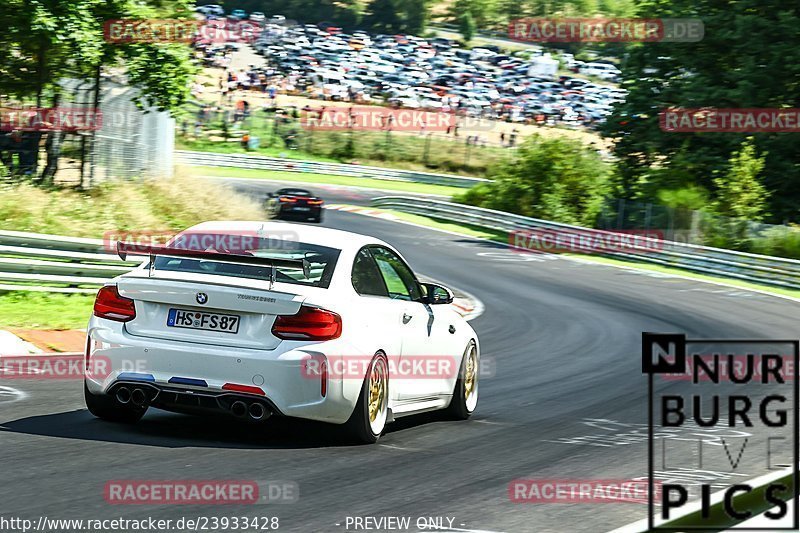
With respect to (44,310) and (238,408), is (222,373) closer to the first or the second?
(238,408)

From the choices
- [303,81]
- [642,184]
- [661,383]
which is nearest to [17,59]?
[661,383]

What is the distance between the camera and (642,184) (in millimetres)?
41594

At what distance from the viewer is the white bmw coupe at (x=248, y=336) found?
7.36m

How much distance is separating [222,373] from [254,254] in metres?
1.24

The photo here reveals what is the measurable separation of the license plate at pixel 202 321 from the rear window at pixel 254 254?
322mm

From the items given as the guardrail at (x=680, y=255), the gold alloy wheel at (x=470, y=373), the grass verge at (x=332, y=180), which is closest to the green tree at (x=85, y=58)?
the gold alloy wheel at (x=470, y=373)

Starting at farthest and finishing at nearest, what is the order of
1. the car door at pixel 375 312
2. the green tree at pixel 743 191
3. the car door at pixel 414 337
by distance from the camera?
1. the green tree at pixel 743 191
2. the car door at pixel 414 337
3. the car door at pixel 375 312

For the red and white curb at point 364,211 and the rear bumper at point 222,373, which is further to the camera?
the red and white curb at point 364,211

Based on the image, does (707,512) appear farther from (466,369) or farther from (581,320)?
(581,320)

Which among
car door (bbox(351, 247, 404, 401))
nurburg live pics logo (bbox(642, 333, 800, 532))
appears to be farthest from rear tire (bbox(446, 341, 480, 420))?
nurburg live pics logo (bbox(642, 333, 800, 532))

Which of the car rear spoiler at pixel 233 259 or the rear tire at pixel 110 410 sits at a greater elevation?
the car rear spoiler at pixel 233 259

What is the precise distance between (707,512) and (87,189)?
66.0ft

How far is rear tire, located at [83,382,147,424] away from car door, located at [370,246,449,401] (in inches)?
72.8

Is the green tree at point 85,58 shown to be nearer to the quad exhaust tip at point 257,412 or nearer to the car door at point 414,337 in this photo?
the car door at point 414,337
